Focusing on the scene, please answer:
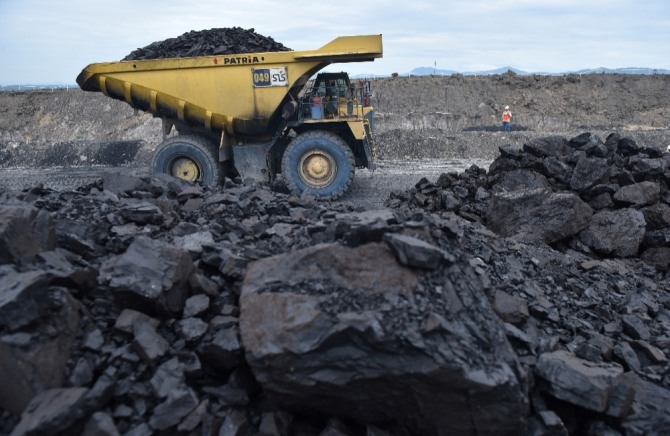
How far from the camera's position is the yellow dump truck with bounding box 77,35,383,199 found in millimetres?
8781

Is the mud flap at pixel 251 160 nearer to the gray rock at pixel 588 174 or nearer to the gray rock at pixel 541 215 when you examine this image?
the gray rock at pixel 541 215

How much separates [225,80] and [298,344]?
22.7 feet

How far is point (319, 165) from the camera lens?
920 cm

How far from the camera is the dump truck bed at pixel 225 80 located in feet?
28.5

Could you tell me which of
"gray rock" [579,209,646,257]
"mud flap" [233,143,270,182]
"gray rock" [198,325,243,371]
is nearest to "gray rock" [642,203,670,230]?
"gray rock" [579,209,646,257]

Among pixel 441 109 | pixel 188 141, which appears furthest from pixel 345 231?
pixel 441 109

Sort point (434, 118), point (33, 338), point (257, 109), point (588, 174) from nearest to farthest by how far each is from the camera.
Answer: point (33, 338) < point (588, 174) < point (257, 109) < point (434, 118)

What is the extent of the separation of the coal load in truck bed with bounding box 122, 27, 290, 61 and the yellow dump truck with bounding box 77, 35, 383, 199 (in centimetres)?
39

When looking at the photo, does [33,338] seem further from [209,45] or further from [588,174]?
[209,45]

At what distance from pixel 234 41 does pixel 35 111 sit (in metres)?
13.9

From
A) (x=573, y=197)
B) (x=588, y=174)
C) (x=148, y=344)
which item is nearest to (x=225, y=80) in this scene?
(x=573, y=197)

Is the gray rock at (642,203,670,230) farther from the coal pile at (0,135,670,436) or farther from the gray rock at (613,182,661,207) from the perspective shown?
the coal pile at (0,135,670,436)

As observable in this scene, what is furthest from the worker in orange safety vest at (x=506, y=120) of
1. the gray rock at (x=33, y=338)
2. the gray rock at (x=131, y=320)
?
the gray rock at (x=33, y=338)

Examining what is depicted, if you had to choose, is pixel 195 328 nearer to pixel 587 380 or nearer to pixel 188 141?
pixel 587 380
